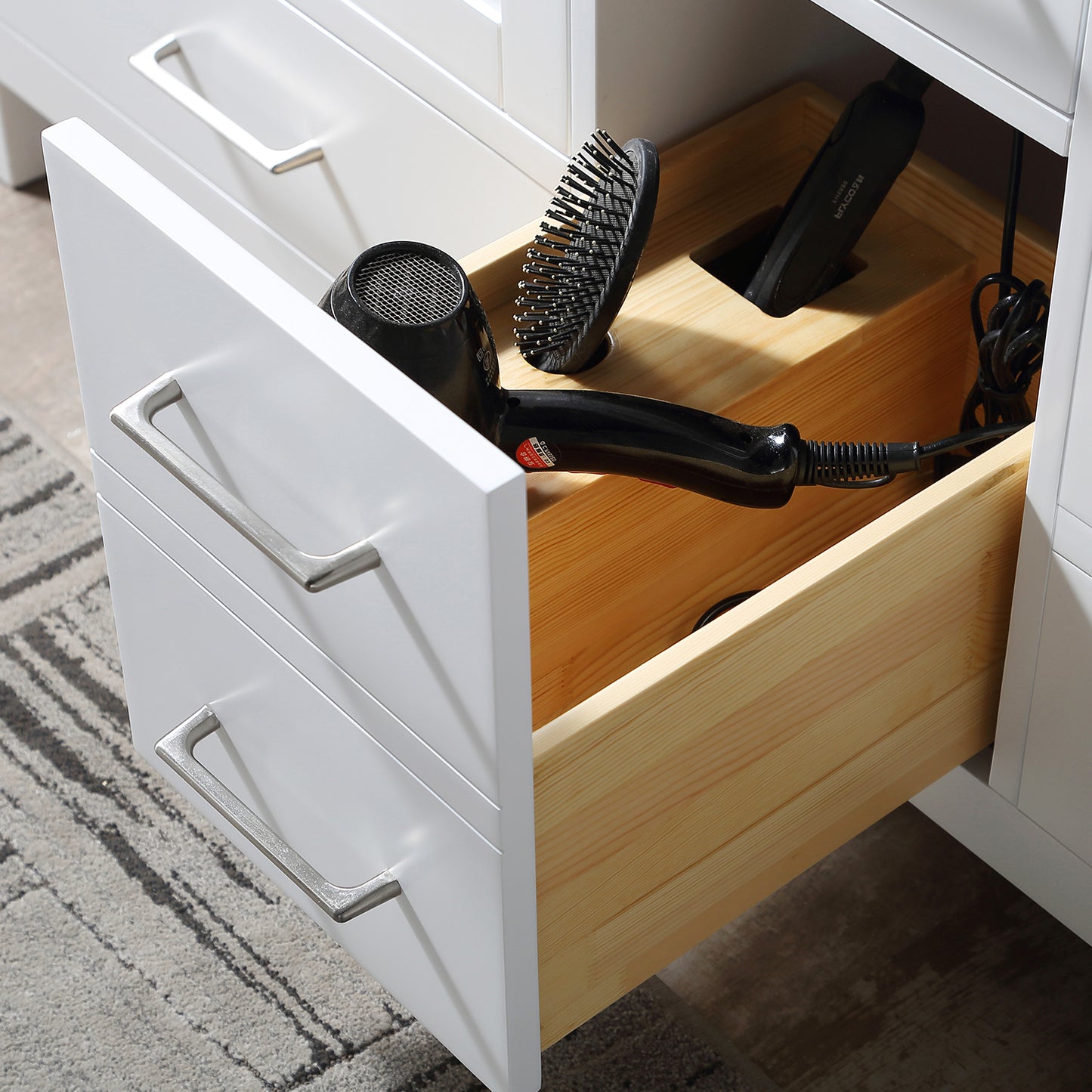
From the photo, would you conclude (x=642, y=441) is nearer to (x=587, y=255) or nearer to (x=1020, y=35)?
(x=587, y=255)

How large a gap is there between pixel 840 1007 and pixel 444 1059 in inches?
10.0

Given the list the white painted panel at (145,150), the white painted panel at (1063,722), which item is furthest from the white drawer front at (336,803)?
the white painted panel at (145,150)

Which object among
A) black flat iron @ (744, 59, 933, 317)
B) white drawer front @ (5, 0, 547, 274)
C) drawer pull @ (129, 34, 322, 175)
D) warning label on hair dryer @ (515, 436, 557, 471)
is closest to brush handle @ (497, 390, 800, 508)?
warning label on hair dryer @ (515, 436, 557, 471)

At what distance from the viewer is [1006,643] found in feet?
2.43

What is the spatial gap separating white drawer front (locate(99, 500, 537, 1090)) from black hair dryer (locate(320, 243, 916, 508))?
14 cm

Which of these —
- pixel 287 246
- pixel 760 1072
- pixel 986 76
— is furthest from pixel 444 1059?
pixel 986 76

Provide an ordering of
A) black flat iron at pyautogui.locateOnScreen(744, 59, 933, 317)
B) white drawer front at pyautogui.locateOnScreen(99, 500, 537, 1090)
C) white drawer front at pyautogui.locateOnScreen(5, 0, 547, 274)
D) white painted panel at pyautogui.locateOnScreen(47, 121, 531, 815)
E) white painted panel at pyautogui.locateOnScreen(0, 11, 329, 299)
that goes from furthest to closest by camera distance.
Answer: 1. white painted panel at pyautogui.locateOnScreen(0, 11, 329, 299)
2. white drawer front at pyautogui.locateOnScreen(5, 0, 547, 274)
3. black flat iron at pyautogui.locateOnScreen(744, 59, 933, 317)
4. white drawer front at pyautogui.locateOnScreen(99, 500, 537, 1090)
5. white painted panel at pyautogui.locateOnScreen(47, 121, 531, 815)

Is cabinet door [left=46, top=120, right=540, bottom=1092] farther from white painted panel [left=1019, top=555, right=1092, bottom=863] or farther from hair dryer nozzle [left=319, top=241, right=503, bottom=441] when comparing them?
white painted panel [left=1019, top=555, right=1092, bottom=863]

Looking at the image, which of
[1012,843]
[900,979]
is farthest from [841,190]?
[900,979]

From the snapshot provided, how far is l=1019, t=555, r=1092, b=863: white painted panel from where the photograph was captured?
0.67 meters

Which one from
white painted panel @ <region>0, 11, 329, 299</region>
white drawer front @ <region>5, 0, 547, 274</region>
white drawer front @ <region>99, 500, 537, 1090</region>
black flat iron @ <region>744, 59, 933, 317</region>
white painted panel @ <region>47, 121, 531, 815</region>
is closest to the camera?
white painted panel @ <region>47, 121, 531, 815</region>

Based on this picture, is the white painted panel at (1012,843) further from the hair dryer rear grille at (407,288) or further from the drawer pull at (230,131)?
the drawer pull at (230,131)

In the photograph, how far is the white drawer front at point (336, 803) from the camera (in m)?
0.59

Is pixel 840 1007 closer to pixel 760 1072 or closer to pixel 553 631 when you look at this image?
pixel 760 1072
